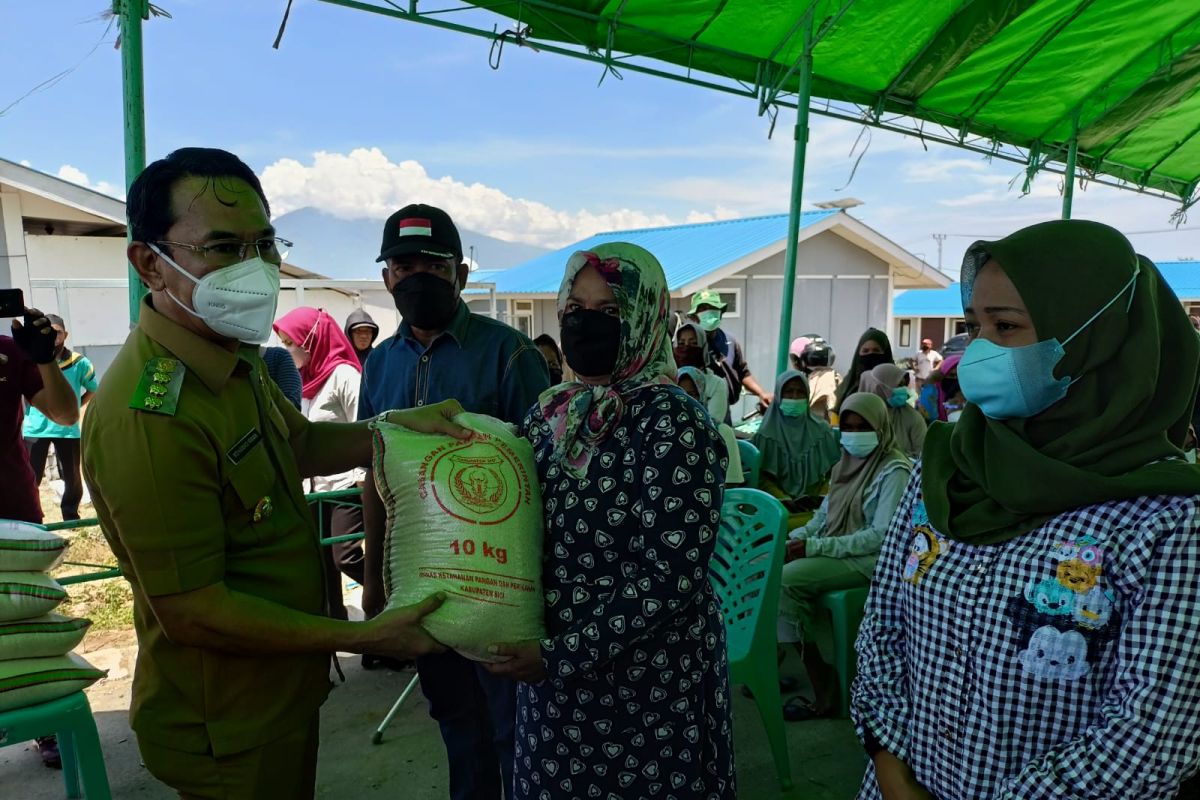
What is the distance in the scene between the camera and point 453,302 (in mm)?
2473

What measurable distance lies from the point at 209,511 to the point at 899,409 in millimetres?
3976

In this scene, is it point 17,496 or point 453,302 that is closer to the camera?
point 453,302

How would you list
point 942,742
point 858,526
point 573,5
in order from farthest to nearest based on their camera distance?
point 573,5, point 858,526, point 942,742

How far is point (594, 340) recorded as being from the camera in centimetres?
162

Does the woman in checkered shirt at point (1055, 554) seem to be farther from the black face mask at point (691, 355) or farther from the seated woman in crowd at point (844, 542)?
the black face mask at point (691, 355)

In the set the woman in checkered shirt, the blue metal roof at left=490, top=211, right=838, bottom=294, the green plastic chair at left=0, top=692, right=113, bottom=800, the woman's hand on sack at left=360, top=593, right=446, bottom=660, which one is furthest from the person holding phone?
the blue metal roof at left=490, top=211, right=838, bottom=294

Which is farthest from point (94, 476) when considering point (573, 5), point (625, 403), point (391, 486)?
point (573, 5)

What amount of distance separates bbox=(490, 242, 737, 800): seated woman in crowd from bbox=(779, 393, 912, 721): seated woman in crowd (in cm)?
185

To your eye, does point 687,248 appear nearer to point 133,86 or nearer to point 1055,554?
point 133,86

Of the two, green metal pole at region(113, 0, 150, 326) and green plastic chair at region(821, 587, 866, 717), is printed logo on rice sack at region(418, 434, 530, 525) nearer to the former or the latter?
green metal pole at region(113, 0, 150, 326)

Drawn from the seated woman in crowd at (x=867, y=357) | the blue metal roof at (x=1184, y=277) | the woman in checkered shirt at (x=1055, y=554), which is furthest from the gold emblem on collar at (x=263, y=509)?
the blue metal roof at (x=1184, y=277)

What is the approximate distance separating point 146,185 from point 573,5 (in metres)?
3.87

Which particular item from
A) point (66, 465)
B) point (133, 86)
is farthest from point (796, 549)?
point (66, 465)

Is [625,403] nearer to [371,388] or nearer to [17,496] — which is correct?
[371,388]
